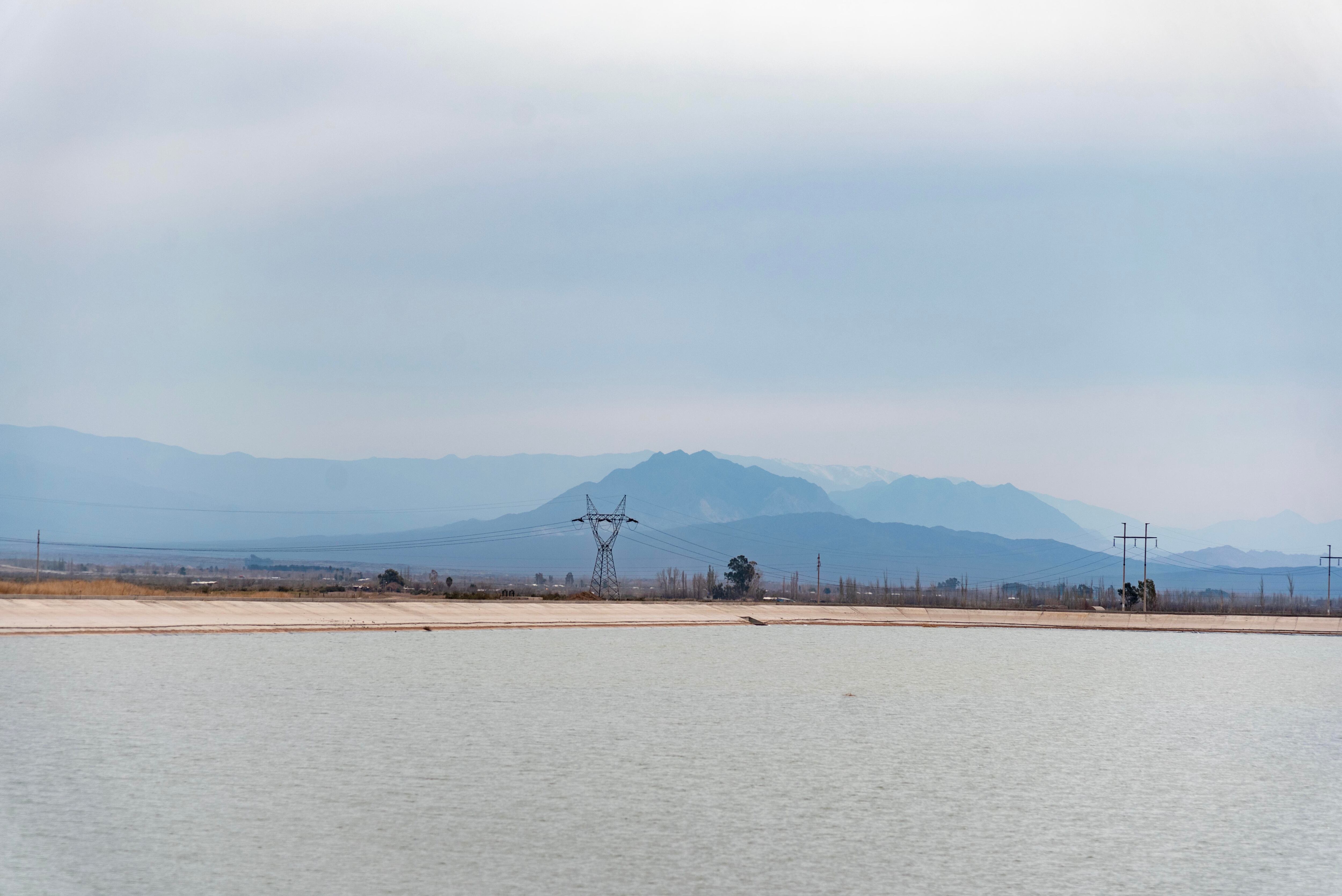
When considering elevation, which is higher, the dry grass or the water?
the dry grass

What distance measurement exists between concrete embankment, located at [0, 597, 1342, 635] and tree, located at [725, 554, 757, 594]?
110 feet

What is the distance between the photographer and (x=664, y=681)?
6084 centimetres

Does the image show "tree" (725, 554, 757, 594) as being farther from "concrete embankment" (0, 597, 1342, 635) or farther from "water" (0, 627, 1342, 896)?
"water" (0, 627, 1342, 896)

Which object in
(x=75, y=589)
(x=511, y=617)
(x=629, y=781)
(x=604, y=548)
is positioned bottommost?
(x=629, y=781)

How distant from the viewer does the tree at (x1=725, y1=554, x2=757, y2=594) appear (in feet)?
580

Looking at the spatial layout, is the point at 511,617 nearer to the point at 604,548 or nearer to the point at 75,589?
the point at 604,548

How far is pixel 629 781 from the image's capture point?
33156mm

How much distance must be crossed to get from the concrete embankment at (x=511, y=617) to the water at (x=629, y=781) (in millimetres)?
6619

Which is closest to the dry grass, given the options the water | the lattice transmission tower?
the water

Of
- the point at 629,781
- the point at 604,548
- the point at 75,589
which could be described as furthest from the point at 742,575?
the point at 629,781

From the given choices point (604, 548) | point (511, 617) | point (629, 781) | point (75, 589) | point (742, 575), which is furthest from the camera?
point (742, 575)

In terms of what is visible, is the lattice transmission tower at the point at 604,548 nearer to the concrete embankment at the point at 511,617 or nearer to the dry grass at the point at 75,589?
the concrete embankment at the point at 511,617

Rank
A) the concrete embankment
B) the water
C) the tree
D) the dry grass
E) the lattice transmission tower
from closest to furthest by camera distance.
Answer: the water, the concrete embankment, the dry grass, the lattice transmission tower, the tree

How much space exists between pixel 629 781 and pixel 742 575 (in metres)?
146
